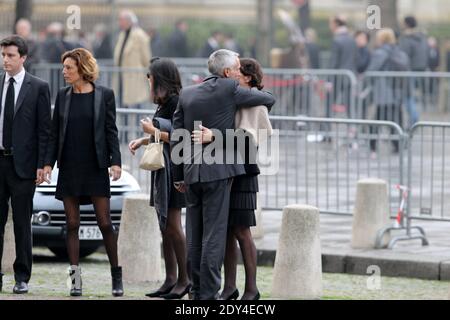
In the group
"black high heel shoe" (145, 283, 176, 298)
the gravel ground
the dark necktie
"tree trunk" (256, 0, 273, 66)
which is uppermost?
"tree trunk" (256, 0, 273, 66)

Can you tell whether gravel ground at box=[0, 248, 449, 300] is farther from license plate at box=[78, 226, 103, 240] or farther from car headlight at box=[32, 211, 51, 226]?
car headlight at box=[32, 211, 51, 226]

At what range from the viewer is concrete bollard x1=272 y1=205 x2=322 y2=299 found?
431 inches

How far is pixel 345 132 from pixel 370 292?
345cm

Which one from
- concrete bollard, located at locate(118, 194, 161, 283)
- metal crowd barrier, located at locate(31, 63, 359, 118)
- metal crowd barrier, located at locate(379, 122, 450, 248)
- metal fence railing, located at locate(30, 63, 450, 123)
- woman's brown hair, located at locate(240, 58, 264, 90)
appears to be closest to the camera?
woman's brown hair, located at locate(240, 58, 264, 90)

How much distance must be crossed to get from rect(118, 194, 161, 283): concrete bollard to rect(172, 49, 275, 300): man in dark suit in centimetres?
170

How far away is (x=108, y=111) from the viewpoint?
10633mm

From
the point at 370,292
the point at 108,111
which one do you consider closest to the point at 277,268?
the point at 370,292

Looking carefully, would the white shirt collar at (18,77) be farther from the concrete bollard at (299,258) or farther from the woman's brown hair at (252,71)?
the concrete bollard at (299,258)

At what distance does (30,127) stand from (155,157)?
998 mm

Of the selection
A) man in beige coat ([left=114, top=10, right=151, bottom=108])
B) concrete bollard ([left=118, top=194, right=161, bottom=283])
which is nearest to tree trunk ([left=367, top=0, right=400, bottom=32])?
man in beige coat ([left=114, top=10, right=151, bottom=108])

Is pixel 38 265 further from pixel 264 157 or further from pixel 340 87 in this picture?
pixel 340 87

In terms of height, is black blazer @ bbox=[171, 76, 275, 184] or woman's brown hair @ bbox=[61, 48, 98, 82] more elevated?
woman's brown hair @ bbox=[61, 48, 98, 82]

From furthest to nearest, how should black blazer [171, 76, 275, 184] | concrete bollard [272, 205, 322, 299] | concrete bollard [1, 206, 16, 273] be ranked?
concrete bollard [1, 206, 16, 273]
concrete bollard [272, 205, 322, 299]
black blazer [171, 76, 275, 184]

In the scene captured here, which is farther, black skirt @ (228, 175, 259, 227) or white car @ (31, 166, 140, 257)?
white car @ (31, 166, 140, 257)
